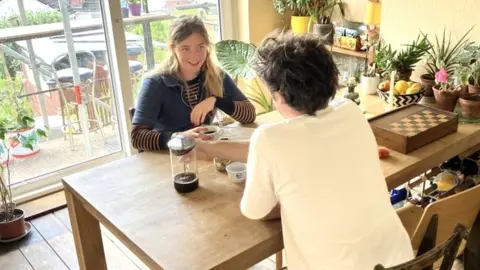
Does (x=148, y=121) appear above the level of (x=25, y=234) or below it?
above

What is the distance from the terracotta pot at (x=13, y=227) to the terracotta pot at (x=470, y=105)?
220 centimetres

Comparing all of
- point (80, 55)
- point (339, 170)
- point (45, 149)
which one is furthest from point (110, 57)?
point (339, 170)

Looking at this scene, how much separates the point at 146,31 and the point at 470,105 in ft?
6.70

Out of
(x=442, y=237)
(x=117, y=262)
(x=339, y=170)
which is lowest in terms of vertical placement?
(x=117, y=262)

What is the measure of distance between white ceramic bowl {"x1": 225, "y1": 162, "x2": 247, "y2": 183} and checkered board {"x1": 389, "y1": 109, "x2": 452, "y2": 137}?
0.57 meters

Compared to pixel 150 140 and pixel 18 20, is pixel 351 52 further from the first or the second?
pixel 18 20

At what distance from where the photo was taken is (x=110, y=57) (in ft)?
10.1

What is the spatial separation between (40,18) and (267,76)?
204 centimetres

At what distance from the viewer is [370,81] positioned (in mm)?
2506

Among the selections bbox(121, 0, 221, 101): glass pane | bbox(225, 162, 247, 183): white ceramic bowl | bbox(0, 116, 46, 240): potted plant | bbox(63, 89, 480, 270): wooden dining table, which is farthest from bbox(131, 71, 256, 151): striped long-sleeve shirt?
bbox(121, 0, 221, 101): glass pane

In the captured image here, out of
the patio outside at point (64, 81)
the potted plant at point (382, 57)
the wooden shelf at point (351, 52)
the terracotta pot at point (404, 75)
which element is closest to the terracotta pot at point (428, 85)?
the terracotta pot at point (404, 75)

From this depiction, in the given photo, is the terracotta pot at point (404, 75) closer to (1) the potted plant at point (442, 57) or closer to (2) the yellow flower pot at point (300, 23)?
(1) the potted plant at point (442, 57)

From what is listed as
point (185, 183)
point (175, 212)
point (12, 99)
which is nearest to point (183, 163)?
point (185, 183)

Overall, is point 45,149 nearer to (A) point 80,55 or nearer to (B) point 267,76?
(A) point 80,55
